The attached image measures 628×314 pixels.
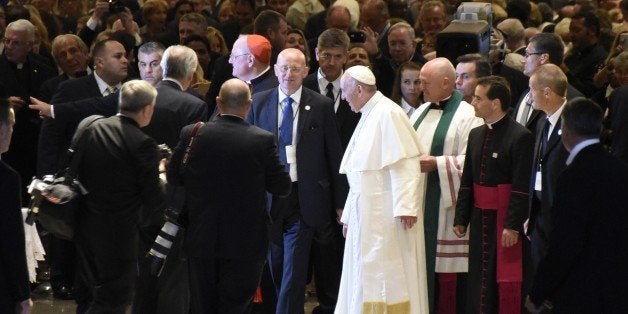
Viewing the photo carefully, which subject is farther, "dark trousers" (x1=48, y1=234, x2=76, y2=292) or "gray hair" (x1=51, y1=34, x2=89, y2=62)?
"gray hair" (x1=51, y1=34, x2=89, y2=62)

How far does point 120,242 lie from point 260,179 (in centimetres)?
89

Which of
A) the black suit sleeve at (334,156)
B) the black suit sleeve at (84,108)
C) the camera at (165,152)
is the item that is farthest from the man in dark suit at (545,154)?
the black suit sleeve at (84,108)

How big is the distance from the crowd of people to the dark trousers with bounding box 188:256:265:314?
0.4 inches

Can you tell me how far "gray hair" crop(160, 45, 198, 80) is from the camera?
859 cm

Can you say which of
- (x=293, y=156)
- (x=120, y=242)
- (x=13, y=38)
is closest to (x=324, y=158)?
(x=293, y=156)

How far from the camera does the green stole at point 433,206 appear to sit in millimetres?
8711

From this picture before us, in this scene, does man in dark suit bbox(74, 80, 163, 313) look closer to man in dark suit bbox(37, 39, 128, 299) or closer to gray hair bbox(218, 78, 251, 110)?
gray hair bbox(218, 78, 251, 110)

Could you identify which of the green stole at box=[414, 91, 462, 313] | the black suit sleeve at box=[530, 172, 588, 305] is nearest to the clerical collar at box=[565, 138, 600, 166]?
the black suit sleeve at box=[530, 172, 588, 305]

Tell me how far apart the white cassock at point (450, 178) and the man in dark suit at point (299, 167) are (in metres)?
0.64

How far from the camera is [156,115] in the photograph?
837 cm

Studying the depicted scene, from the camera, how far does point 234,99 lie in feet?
25.2

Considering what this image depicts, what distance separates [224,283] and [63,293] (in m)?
2.65

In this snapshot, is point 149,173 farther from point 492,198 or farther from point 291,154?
point 492,198

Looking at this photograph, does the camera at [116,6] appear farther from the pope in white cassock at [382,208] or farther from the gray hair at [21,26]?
the pope in white cassock at [382,208]
